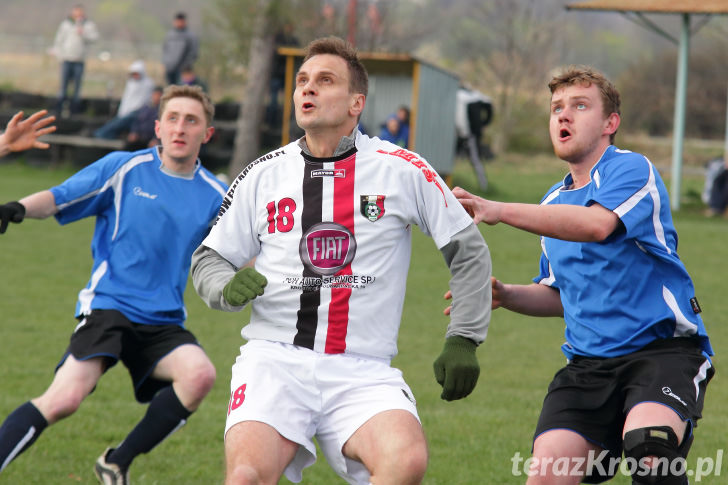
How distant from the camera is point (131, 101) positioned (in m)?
21.9

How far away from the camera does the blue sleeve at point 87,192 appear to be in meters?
5.55

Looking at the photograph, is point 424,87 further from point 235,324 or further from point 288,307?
point 288,307

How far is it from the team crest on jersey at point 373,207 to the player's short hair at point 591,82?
3.46 ft

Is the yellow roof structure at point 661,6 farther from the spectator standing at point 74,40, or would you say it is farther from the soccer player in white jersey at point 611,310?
the soccer player in white jersey at point 611,310

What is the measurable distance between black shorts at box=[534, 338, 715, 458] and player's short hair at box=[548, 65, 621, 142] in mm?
1016

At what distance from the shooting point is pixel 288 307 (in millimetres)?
4035

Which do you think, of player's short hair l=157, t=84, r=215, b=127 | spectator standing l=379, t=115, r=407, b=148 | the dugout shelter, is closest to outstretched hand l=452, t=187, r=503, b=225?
player's short hair l=157, t=84, r=215, b=127

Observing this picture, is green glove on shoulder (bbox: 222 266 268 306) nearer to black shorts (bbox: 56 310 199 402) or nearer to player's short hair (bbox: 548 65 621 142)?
player's short hair (bbox: 548 65 621 142)

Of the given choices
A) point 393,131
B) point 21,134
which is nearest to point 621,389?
point 21,134

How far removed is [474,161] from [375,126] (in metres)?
2.56

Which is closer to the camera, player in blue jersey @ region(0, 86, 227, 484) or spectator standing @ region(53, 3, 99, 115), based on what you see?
player in blue jersey @ region(0, 86, 227, 484)

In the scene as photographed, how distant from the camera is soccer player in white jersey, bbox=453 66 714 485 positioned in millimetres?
3941

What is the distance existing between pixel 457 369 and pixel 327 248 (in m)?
0.73

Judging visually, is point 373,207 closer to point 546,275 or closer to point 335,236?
point 335,236
